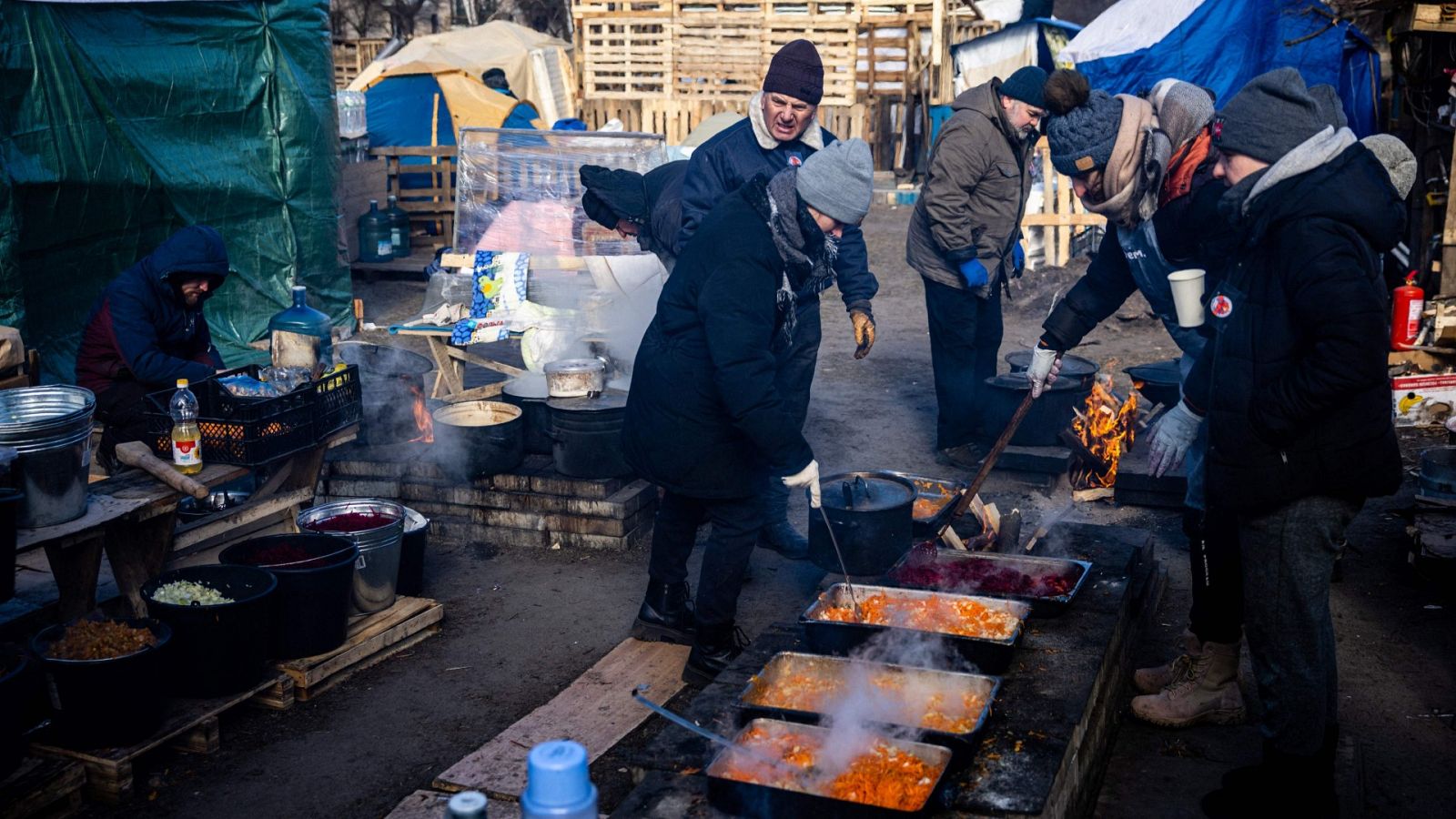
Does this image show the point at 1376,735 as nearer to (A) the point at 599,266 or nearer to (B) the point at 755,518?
(B) the point at 755,518

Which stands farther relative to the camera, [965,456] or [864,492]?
[965,456]

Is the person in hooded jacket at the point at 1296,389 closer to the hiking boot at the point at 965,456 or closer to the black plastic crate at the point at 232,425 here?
the hiking boot at the point at 965,456

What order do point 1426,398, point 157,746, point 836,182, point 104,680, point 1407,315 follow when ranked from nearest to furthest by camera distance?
1. point 104,680
2. point 157,746
3. point 836,182
4. point 1426,398
5. point 1407,315

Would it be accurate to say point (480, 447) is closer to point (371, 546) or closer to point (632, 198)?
point (371, 546)

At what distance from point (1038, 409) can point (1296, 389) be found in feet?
13.9

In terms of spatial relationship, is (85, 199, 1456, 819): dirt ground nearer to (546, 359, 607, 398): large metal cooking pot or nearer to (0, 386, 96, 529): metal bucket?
(546, 359, 607, 398): large metal cooking pot

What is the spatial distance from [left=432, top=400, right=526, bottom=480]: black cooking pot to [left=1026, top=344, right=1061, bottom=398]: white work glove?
2.96 m

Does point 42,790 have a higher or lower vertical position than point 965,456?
lower

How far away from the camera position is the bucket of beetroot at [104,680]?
4.10m

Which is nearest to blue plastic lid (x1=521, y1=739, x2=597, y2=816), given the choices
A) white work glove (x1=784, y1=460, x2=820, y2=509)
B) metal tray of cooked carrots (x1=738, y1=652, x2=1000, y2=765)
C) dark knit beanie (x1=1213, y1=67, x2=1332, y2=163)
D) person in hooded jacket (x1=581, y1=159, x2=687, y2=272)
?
metal tray of cooked carrots (x1=738, y1=652, x2=1000, y2=765)

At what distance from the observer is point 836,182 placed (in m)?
4.46

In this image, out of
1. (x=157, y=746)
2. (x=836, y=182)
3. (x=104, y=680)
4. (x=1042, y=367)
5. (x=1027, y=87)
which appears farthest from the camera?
(x=1027, y=87)

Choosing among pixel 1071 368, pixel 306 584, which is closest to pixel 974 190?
pixel 1071 368

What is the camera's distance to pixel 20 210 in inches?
357
